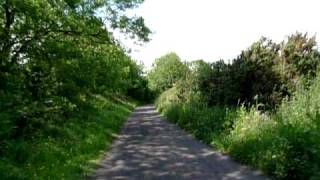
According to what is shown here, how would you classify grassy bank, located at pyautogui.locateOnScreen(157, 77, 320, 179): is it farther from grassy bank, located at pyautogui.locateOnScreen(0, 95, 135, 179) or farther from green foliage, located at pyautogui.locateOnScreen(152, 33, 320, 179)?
grassy bank, located at pyautogui.locateOnScreen(0, 95, 135, 179)

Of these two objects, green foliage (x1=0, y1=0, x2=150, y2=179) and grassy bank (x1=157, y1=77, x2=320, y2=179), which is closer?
grassy bank (x1=157, y1=77, x2=320, y2=179)

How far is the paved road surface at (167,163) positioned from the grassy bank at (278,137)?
1.66ft

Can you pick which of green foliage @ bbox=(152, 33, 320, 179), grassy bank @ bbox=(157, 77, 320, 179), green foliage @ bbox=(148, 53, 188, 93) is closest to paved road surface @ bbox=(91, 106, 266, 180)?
grassy bank @ bbox=(157, 77, 320, 179)

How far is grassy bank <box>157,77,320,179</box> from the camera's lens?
445 inches

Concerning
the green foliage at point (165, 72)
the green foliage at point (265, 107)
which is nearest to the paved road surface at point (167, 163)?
the green foliage at point (265, 107)

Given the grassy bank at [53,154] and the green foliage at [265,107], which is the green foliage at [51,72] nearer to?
the grassy bank at [53,154]

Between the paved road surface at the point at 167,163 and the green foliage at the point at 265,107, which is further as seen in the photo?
the paved road surface at the point at 167,163

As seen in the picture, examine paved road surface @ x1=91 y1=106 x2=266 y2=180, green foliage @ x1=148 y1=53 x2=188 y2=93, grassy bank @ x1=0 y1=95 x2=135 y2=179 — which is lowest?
paved road surface @ x1=91 y1=106 x2=266 y2=180

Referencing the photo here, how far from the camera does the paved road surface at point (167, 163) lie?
12.7m

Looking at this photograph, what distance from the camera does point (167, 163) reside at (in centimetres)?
1500

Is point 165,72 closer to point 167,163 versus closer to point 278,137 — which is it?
point 167,163

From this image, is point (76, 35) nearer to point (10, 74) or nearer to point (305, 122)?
point (10, 74)

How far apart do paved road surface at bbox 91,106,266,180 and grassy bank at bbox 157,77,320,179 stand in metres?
0.51

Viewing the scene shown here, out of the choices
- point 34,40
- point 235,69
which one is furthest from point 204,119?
point 34,40
